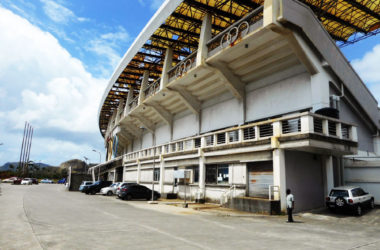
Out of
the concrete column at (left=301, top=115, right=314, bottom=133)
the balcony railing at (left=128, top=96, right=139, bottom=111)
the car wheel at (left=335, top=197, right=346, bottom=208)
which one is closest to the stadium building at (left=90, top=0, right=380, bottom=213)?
the concrete column at (left=301, top=115, right=314, bottom=133)

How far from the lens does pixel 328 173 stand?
1864 cm

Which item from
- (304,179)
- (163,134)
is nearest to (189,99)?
(163,134)

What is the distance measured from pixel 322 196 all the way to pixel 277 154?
5.08 meters

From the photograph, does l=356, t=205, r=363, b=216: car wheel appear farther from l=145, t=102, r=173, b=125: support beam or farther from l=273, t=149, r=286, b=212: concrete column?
l=145, t=102, r=173, b=125: support beam

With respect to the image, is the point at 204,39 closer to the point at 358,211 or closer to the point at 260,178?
the point at 260,178

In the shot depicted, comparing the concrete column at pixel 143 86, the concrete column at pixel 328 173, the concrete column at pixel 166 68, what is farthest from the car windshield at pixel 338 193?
the concrete column at pixel 143 86

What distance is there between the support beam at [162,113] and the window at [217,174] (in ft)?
48.3

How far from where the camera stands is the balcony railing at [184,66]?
26.4m

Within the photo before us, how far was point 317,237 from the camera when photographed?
970 centimetres

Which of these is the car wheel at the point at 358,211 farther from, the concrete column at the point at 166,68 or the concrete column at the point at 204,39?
the concrete column at the point at 166,68

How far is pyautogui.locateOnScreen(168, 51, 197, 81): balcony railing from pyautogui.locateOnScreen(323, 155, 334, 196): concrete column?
1371 centimetres

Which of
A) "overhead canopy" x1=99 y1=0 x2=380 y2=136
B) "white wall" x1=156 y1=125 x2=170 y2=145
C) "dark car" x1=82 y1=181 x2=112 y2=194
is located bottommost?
"dark car" x1=82 y1=181 x2=112 y2=194

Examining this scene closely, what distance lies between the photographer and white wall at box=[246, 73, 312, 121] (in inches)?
790

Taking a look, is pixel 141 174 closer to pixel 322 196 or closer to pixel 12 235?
pixel 322 196
